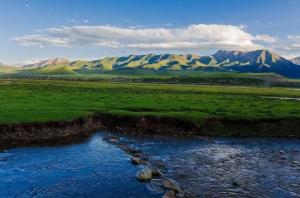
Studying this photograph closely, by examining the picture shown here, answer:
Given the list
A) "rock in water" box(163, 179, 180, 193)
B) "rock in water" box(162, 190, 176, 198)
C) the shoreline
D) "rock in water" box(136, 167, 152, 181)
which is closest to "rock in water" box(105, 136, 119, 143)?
the shoreline

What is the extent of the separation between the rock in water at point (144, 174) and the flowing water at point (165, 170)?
0.69 meters

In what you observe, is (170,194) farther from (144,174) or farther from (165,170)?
(165,170)

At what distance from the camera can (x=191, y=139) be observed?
56875 mm

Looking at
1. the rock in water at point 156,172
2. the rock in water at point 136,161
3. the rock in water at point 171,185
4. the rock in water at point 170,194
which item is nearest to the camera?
the rock in water at point 170,194

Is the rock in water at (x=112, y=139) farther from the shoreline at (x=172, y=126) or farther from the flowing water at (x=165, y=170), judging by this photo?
the shoreline at (x=172, y=126)

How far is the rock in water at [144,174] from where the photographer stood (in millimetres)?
36422

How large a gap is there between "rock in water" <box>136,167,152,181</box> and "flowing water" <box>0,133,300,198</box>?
0.69 meters

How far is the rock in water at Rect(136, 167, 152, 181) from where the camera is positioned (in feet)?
119

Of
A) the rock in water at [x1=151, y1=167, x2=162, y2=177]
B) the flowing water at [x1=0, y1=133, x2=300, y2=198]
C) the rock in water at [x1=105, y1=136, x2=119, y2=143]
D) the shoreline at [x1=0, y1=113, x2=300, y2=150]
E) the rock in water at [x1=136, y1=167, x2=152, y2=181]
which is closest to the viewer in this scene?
the flowing water at [x1=0, y1=133, x2=300, y2=198]

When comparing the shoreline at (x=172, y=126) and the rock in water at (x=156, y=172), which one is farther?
the shoreline at (x=172, y=126)

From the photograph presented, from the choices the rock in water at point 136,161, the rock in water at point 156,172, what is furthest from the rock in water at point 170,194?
the rock in water at point 136,161

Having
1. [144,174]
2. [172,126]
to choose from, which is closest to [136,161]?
[144,174]

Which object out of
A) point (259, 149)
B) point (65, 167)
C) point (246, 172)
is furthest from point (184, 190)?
point (259, 149)

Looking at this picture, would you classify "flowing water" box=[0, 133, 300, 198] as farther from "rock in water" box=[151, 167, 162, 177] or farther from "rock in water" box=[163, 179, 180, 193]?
"rock in water" box=[151, 167, 162, 177]
